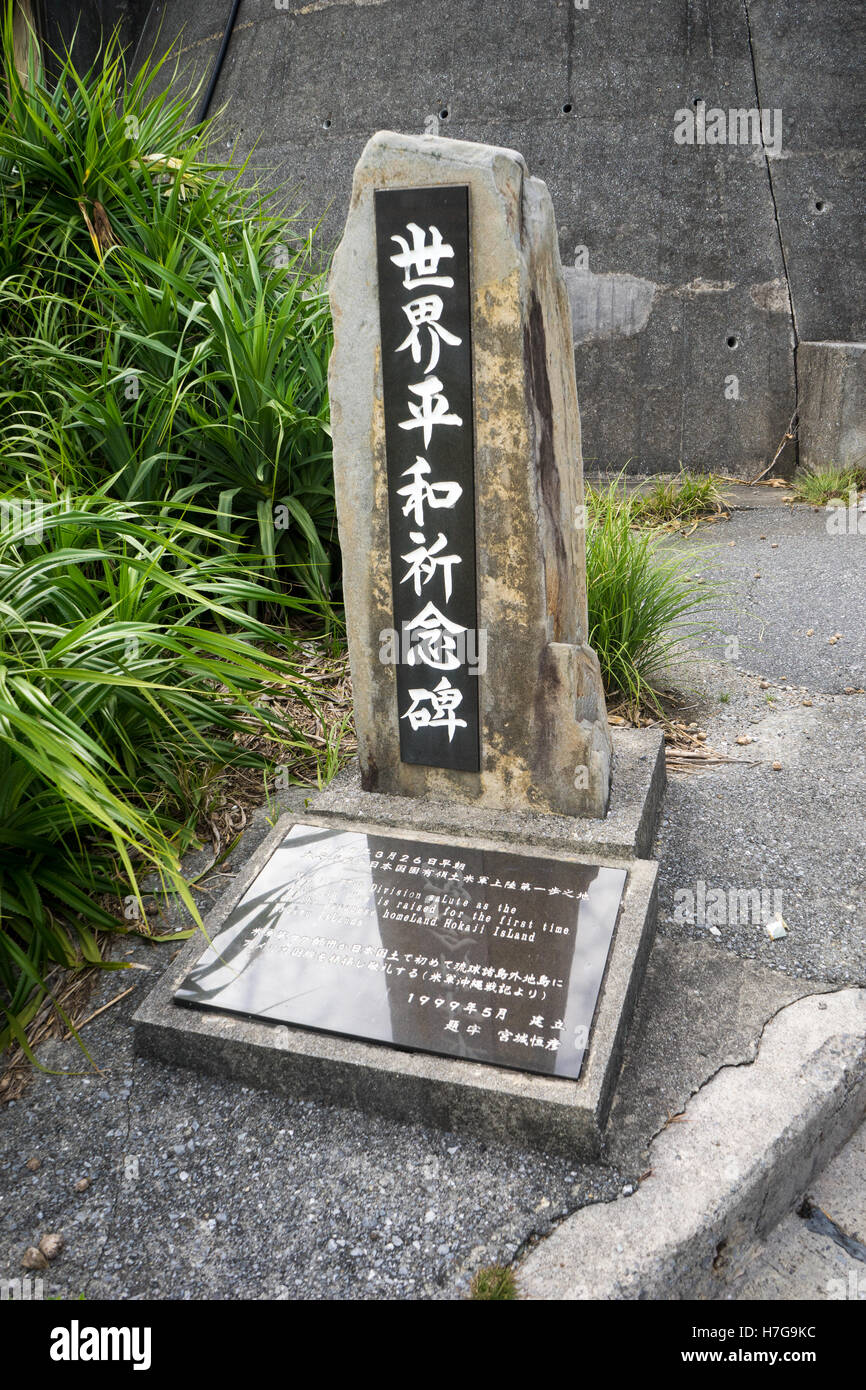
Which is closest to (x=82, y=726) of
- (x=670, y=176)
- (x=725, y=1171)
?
(x=725, y=1171)

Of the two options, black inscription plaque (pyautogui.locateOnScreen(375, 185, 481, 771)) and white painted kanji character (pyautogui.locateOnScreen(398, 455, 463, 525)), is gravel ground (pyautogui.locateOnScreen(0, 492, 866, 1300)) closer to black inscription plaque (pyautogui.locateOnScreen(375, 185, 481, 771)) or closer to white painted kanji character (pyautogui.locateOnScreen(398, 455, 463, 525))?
black inscription plaque (pyautogui.locateOnScreen(375, 185, 481, 771))

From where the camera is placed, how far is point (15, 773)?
2107 mm

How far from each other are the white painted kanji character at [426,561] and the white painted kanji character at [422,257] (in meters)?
0.56

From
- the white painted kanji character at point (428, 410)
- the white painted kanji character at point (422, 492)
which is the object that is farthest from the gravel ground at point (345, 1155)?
the white painted kanji character at point (428, 410)

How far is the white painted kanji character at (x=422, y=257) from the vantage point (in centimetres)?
213

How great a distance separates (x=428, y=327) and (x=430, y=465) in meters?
0.30

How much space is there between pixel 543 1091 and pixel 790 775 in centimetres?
162

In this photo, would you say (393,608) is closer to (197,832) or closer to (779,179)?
(197,832)

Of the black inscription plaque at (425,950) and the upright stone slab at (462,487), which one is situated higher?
the upright stone slab at (462,487)

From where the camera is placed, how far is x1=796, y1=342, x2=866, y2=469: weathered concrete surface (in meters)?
5.60

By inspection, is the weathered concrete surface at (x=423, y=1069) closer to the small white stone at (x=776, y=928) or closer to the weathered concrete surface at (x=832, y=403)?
the small white stone at (x=776, y=928)

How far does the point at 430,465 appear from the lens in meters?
2.29

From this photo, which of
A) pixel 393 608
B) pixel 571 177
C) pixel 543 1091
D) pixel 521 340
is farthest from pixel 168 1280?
pixel 571 177

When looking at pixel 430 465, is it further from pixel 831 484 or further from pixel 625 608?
pixel 831 484
